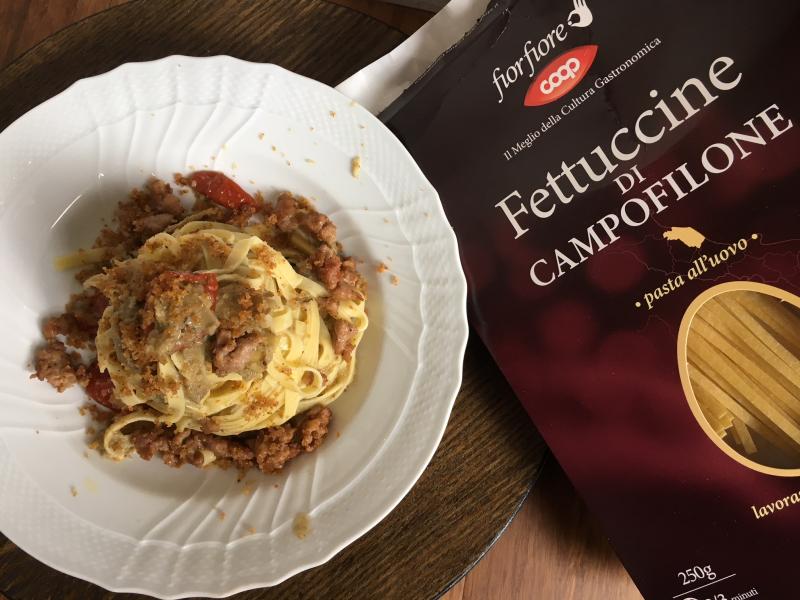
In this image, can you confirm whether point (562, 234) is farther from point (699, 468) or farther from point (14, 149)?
point (14, 149)

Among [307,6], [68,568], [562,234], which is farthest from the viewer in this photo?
[307,6]

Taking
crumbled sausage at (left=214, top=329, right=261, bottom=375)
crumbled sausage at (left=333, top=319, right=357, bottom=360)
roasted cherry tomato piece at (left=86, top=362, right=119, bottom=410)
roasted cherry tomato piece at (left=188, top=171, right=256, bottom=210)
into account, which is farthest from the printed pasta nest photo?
roasted cherry tomato piece at (left=86, top=362, right=119, bottom=410)

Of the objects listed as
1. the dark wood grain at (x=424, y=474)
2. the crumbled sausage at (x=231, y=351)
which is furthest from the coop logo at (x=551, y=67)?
the crumbled sausage at (x=231, y=351)

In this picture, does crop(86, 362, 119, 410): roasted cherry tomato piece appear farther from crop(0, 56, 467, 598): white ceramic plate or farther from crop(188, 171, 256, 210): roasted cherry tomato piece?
crop(188, 171, 256, 210): roasted cherry tomato piece

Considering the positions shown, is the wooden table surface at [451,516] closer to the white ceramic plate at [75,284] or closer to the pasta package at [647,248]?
the pasta package at [647,248]

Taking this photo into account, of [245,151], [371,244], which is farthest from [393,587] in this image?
[245,151]

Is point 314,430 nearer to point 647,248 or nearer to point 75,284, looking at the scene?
point 75,284

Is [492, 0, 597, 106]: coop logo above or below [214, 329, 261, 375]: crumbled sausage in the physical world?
above
